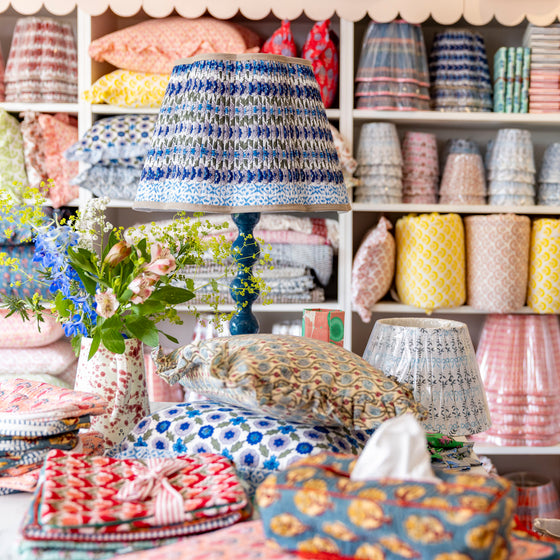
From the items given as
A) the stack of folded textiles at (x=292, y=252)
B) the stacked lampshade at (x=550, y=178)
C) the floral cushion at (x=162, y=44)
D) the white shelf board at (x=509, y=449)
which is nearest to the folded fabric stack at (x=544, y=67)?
the stacked lampshade at (x=550, y=178)

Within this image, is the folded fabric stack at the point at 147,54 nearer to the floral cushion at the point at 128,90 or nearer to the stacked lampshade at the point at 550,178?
the floral cushion at the point at 128,90

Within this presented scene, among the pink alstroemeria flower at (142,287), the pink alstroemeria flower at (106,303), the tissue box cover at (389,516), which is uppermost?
the pink alstroemeria flower at (142,287)

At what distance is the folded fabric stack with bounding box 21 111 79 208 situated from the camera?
208cm

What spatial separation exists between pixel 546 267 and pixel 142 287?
1.51m

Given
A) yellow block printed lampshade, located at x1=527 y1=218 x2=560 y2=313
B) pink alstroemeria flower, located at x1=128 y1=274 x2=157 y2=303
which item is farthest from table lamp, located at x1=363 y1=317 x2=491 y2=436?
yellow block printed lampshade, located at x1=527 y1=218 x2=560 y2=313

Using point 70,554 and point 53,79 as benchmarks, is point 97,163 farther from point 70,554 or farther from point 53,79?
point 70,554

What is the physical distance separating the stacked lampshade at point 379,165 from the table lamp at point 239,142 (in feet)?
3.20

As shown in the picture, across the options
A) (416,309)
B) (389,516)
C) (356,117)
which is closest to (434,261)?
(416,309)

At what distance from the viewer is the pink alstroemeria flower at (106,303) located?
96 cm

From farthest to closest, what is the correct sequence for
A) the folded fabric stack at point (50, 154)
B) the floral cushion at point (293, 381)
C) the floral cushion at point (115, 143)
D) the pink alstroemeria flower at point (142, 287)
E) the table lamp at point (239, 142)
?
the folded fabric stack at point (50, 154)
the floral cushion at point (115, 143)
the table lamp at point (239, 142)
the pink alstroemeria flower at point (142, 287)
the floral cushion at point (293, 381)

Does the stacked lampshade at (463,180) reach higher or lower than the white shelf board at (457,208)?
higher

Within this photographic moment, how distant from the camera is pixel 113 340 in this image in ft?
3.19

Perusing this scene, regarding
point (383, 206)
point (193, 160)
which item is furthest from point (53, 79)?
point (193, 160)

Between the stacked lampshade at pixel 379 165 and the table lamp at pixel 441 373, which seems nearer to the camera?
the table lamp at pixel 441 373
